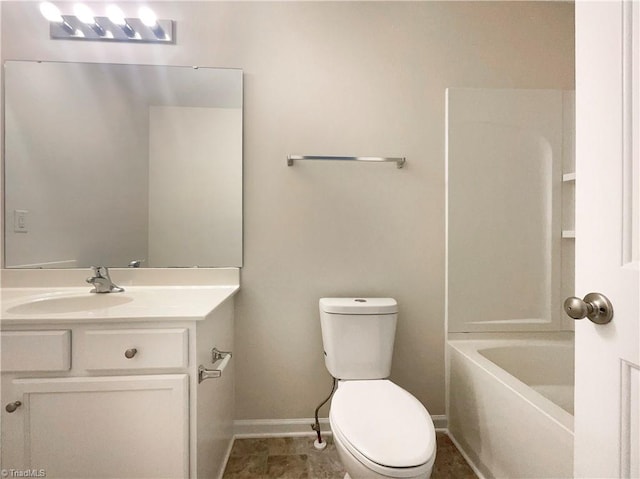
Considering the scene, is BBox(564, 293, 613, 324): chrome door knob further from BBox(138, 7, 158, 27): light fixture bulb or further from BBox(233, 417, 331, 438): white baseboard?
BBox(138, 7, 158, 27): light fixture bulb

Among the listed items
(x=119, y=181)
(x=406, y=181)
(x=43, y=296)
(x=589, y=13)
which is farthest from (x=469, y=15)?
(x=43, y=296)

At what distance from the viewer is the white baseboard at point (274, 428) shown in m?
1.56

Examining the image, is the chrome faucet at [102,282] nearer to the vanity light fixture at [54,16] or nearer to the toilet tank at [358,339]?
the toilet tank at [358,339]

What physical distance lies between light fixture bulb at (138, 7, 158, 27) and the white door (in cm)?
173

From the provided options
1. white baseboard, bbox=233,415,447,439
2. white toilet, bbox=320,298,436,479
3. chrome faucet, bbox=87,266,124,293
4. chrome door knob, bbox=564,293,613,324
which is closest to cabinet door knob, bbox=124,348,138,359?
chrome faucet, bbox=87,266,124,293

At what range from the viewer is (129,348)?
99cm

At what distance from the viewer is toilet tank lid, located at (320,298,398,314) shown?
4.55 ft

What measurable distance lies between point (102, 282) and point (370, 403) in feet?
4.32

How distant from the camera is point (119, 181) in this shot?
1.50 metres

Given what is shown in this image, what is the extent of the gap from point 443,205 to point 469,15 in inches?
40.9

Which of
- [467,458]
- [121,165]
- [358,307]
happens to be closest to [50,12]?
[121,165]

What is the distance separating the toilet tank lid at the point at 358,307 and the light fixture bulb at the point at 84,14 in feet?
5.90

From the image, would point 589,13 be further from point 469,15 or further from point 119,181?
point 119,181

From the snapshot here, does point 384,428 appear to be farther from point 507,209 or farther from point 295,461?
point 507,209
